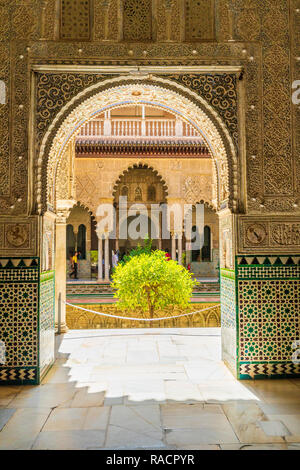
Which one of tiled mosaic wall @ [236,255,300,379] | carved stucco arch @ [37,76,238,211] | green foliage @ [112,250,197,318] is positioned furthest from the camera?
green foliage @ [112,250,197,318]

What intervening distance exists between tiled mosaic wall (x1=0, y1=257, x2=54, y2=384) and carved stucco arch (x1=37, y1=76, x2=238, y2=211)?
2.18 ft

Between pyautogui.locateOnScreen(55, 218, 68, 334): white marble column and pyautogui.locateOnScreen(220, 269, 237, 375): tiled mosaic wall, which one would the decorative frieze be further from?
pyautogui.locateOnScreen(55, 218, 68, 334): white marble column

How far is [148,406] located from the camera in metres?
2.86

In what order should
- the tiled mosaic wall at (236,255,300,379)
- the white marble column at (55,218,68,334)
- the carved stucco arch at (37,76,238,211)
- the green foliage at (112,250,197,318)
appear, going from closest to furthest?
the tiled mosaic wall at (236,255,300,379)
the carved stucco arch at (37,76,238,211)
the white marble column at (55,218,68,334)
the green foliage at (112,250,197,318)

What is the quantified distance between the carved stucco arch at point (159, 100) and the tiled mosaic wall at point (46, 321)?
32.7 inches

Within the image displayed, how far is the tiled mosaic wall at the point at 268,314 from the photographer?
3514 millimetres

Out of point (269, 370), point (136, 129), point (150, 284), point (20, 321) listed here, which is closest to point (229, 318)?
point (269, 370)

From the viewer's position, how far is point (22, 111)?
3543 millimetres

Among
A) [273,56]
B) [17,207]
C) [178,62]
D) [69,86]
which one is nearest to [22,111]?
[69,86]

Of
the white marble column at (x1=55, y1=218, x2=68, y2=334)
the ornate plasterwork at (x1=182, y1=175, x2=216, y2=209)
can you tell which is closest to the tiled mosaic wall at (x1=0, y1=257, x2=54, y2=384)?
the white marble column at (x1=55, y1=218, x2=68, y2=334)

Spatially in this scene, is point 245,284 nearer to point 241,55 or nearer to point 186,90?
point 186,90

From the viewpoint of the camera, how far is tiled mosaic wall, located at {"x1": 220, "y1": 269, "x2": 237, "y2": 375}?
11.8 feet

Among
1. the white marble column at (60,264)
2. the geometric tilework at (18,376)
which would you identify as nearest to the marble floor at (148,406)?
the geometric tilework at (18,376)

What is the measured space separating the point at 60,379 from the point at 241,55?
11.9ft
